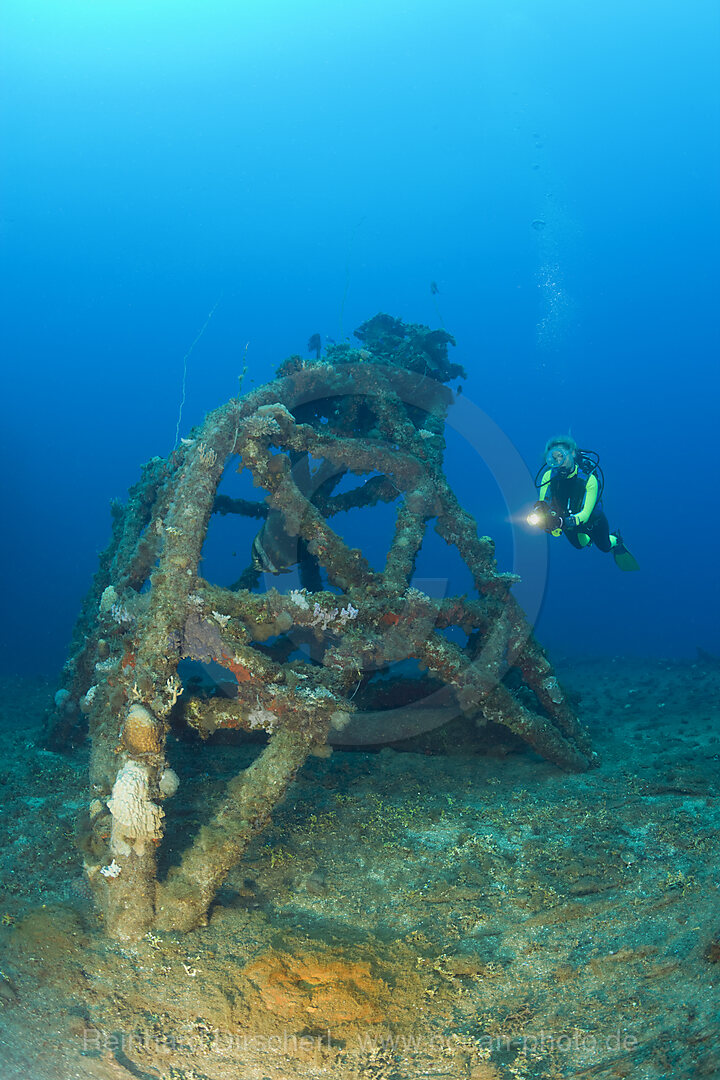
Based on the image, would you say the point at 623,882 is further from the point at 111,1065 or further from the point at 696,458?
the point at 696,458

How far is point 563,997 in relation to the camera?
10.4 ft

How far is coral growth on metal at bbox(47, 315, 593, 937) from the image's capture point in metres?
4.41

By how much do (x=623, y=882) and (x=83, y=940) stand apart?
4130 millimetres

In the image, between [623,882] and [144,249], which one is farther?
[144,249]

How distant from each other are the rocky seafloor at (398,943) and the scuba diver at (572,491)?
3.53m

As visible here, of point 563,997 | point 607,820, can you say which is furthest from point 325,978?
point 607,820

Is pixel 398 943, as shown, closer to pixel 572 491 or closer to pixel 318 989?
pixel 318 989

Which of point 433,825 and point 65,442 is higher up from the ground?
point 65,442

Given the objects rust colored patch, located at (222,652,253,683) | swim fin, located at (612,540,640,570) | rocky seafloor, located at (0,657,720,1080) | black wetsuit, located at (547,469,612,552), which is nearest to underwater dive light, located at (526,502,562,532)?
black wetsuit, located at (547,469,612,552)

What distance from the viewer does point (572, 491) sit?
8.20m

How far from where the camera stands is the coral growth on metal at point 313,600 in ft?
14.5

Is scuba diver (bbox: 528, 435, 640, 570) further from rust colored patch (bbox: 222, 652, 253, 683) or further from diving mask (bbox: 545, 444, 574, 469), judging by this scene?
rust colored patch (bbox: 222, 652, 253, 683)

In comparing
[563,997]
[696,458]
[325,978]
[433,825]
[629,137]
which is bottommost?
[325,978]

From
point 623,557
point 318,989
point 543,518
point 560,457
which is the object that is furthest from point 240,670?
point 623,557
